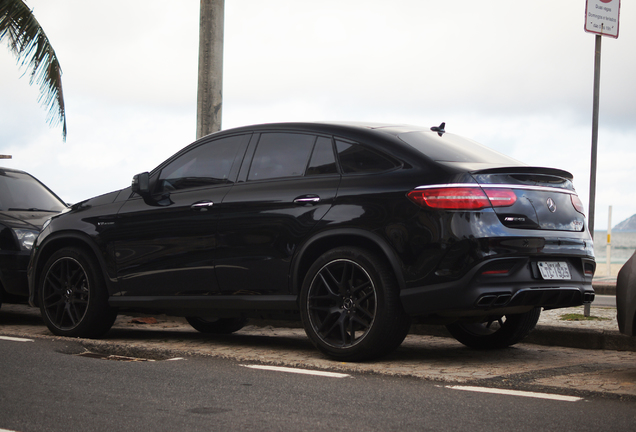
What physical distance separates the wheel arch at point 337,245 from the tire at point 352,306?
7 cm

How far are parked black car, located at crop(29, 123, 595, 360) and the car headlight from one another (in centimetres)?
121

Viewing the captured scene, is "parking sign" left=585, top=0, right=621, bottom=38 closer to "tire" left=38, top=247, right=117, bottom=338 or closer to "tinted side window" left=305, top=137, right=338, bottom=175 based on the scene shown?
"tinted side window" left=305, top=137, right=338, bottom=175

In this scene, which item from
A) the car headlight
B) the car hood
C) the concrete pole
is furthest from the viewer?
the concrete pole

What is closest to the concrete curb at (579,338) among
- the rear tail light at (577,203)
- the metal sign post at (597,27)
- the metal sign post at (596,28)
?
the metal sign post at (596,28)

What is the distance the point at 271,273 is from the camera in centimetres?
620

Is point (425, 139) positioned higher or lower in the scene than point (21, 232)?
higher

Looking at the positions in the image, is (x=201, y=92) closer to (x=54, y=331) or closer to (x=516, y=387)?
(x=54, y=331)

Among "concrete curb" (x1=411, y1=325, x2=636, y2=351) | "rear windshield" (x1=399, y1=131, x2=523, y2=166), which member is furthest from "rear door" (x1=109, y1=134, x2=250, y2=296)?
"concrete curb" (x1=411, y1=325, x2=636, y2=351)

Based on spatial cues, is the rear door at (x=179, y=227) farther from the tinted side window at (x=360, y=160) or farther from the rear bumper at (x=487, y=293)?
the rear bumper at (x=487, y=293)

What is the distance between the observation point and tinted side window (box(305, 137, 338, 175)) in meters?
6.13

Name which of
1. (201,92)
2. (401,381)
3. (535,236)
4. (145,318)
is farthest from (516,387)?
(201,92)

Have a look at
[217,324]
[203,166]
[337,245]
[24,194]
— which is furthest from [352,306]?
[24,194]

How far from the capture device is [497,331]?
22.3 feet

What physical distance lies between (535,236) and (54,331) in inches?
175
